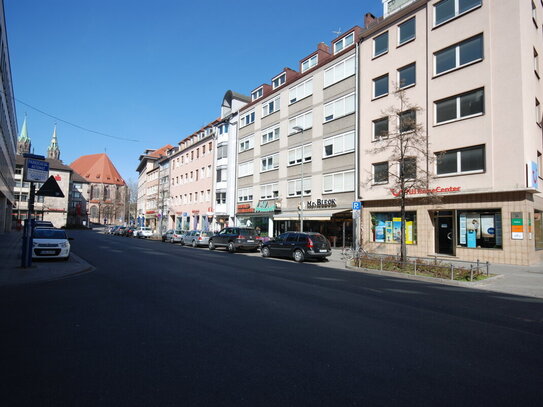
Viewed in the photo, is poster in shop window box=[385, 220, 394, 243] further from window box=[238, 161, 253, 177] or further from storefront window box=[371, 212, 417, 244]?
window box=[238, 161, 253, 177]

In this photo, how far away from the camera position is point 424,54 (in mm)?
21406

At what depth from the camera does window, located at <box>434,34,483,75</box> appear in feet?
62.0

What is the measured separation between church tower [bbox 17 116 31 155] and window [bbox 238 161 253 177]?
282ft

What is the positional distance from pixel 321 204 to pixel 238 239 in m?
7.19

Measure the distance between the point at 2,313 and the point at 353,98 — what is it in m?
24.3

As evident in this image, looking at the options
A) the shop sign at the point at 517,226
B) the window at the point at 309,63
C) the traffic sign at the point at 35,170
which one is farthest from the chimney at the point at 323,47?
the traffic sign at the point at 35,170

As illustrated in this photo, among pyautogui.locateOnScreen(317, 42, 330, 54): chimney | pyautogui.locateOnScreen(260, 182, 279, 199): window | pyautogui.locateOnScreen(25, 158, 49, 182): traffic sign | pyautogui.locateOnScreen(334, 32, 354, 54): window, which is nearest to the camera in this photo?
pyautogui.locateOnScreen(25, 158, 49, 182): traffic sign

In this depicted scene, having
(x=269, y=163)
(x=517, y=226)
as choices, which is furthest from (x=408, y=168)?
(x=269, y=163)

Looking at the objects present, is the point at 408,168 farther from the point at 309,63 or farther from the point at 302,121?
the point at 309,63

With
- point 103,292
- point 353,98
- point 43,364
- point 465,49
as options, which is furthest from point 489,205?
point 43,364

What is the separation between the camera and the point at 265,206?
3403cm

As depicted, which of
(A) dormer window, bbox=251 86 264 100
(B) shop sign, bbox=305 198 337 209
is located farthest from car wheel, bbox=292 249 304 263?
(A) dormer window, bbox=251 86 264 100

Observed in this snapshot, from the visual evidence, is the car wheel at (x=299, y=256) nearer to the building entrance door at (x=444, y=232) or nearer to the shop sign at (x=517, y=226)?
the building entrance door at (x=444, y=232)

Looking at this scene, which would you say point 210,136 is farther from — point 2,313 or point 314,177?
point 2,313
